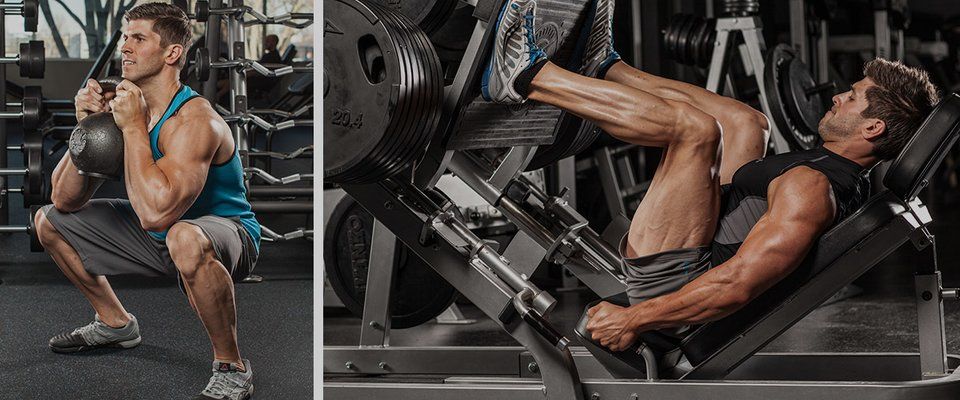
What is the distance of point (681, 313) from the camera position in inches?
82.1

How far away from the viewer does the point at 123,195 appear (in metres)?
1.72

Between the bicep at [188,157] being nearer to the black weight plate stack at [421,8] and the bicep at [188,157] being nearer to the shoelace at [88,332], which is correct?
the shoelace at [88,332]

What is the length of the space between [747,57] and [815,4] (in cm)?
129

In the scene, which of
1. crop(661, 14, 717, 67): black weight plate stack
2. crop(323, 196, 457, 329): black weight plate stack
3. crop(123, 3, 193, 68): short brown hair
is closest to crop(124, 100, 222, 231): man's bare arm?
crop(123, 3, 193, 68): short brown hair

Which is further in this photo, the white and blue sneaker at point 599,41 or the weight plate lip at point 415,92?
the white and blue sneaker at point 599,41

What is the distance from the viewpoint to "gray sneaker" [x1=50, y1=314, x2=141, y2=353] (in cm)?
172

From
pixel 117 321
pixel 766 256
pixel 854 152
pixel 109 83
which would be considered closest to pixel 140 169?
pixel 109 83

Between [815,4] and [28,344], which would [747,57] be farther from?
[28,344]

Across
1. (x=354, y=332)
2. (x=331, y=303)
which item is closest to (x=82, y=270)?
(x=354, y=332)

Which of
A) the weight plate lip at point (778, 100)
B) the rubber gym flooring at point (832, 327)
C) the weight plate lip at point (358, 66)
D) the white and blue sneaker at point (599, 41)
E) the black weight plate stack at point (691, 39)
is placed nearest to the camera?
the weight plate lip at point (358, 66)

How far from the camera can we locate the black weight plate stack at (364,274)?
3.16 m

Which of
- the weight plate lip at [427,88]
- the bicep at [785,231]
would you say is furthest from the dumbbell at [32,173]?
the bicep at [785,231]

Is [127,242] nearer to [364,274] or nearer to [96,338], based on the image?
[96,338]

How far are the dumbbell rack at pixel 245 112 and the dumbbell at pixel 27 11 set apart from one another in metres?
0.26
